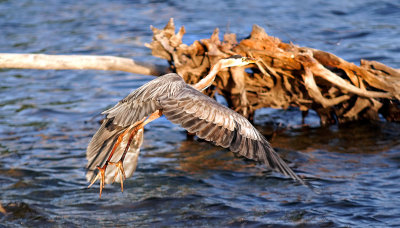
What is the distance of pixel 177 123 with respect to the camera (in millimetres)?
5125

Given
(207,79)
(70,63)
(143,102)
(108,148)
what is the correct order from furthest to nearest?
(70,63)
(207,79)
(108,148)
(143,102)

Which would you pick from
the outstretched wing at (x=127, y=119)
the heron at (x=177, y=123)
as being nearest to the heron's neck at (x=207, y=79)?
the heron at (x=177, y=123)

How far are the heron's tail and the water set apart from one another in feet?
1.62

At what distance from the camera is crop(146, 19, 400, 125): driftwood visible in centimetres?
765

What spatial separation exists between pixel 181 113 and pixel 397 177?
3.24m

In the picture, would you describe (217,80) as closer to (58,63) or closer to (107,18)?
(58,63)

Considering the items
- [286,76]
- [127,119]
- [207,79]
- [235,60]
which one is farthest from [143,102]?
[286,76]

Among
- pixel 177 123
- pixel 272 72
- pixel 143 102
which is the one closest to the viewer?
pixel 177 123

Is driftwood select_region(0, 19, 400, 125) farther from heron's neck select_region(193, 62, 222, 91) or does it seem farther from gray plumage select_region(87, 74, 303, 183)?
gray plumage select_region(87, 74, 303, 183)

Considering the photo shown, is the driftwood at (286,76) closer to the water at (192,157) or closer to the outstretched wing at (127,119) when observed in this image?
the water at (192,157)

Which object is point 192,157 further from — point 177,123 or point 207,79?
point 177,123

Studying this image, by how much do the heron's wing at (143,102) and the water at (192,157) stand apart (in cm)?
136

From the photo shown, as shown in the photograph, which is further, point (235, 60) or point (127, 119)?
point (235, 60)

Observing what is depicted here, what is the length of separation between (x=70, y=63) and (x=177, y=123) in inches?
121
